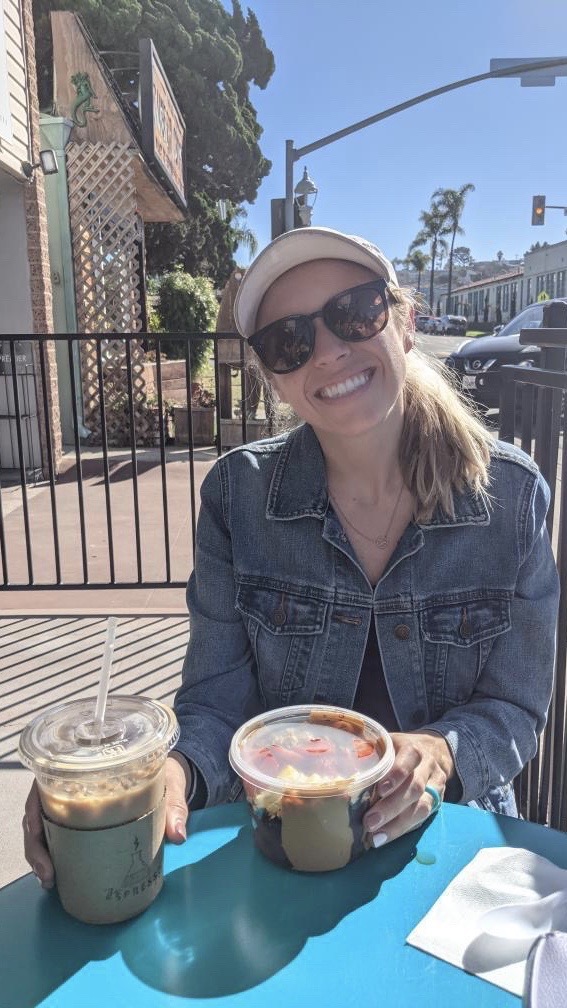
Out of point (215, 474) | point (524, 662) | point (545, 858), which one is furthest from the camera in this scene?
point (215, 474)

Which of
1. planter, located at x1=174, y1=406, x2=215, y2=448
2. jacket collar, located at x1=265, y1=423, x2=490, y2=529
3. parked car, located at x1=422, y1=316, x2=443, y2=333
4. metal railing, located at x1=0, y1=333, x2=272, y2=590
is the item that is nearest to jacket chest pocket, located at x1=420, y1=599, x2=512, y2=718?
jacket collar, located at x1=265, y1=423, x2=490, y2=529

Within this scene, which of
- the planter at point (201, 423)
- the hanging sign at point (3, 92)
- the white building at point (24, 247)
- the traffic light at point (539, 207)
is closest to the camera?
the hanging sign at point (3, 92)

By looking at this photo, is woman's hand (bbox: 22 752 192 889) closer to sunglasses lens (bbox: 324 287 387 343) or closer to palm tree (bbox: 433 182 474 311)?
sunglasses lens (bbox: 324 287 387 343)

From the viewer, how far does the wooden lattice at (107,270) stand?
9.94 m

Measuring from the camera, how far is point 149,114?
10.2 metres

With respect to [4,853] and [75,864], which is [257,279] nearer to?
[75,864]

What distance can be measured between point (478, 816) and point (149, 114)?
10.8 meters

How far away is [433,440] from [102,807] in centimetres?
97

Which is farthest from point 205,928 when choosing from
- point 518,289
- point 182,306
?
point 518,289


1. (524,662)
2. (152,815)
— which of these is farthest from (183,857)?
(524,662)

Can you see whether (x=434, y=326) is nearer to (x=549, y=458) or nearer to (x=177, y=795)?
(x=549, y=458)

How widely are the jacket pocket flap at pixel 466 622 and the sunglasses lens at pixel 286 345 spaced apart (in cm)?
54

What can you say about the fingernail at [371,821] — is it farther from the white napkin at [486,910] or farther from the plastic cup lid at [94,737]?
the plastic cup lid at [94,737]

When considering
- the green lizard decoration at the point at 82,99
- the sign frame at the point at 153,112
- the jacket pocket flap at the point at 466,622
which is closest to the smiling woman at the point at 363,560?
the jacket pocket flap at the point at 466,622
